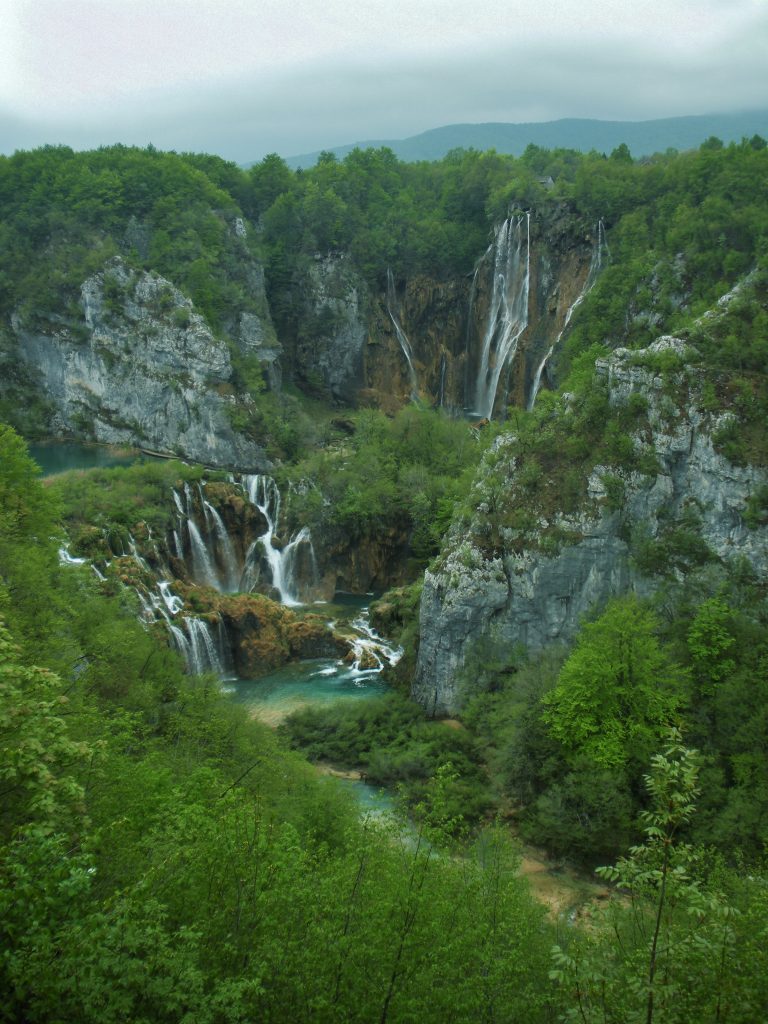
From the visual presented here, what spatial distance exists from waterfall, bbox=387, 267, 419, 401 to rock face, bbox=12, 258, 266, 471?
461 inches

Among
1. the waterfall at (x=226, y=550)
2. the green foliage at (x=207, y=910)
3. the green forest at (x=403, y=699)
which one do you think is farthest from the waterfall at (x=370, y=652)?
the green foliage at (x=207, y=910)

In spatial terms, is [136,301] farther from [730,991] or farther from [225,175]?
[730,991]

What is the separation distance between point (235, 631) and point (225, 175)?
48.7m

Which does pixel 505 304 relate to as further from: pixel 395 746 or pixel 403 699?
pixel 395 746

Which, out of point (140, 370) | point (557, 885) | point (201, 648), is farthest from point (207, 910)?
point (140, 370)

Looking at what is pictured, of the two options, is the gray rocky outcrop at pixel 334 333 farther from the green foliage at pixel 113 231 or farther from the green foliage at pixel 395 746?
the green foliage at pixel 395 746

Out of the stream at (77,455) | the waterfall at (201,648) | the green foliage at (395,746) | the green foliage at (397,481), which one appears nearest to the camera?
the green foliage at (395,746)

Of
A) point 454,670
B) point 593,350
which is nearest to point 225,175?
point 593,350

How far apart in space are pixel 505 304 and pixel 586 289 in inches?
258

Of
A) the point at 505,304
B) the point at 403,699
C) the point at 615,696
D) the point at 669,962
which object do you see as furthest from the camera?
the point at 505,304

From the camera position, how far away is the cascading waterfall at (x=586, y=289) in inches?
1991

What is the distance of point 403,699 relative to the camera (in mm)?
28031

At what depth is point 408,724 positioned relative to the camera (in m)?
26.2

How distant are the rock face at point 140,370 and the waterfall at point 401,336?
11718 millimetres
